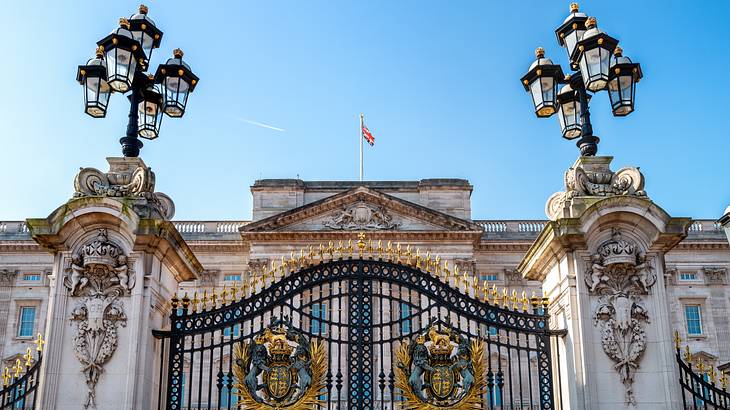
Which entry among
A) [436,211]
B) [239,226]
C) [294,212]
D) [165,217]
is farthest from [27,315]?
[165,217]

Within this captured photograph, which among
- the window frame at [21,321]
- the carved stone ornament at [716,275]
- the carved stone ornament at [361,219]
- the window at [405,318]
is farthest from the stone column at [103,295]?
the carved stone ornament at [716,275]

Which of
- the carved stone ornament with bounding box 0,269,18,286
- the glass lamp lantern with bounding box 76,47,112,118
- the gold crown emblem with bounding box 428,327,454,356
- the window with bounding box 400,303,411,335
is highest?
the carved stone ornament with bounding box 0,269,18,286

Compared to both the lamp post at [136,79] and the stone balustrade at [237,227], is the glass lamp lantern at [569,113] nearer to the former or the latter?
the lamp post at [136,79]

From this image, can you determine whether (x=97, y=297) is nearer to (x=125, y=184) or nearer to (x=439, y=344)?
(x=125, y=184)

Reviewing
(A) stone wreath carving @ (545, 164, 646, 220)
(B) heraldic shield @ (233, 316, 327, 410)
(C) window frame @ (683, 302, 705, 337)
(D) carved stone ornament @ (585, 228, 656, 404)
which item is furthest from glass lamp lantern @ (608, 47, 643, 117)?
(C) window frame @ (683, 302, 705, 337)

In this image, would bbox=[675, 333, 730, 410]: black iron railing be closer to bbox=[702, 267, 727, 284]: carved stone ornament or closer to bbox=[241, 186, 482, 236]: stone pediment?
bbox=[241, 186, 482, 236]: stone pediment

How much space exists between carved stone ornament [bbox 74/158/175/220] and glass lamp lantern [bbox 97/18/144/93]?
1.10 meters

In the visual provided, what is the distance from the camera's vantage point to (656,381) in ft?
32.8

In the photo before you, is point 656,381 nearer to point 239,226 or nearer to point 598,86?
point 598,86

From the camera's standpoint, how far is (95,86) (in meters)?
11.0

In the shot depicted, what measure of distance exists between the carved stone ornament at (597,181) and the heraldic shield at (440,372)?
230cm

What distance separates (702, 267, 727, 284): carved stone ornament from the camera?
43.6 m

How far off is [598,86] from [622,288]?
282 centimetres

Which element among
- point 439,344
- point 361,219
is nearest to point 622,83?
point 439,344
